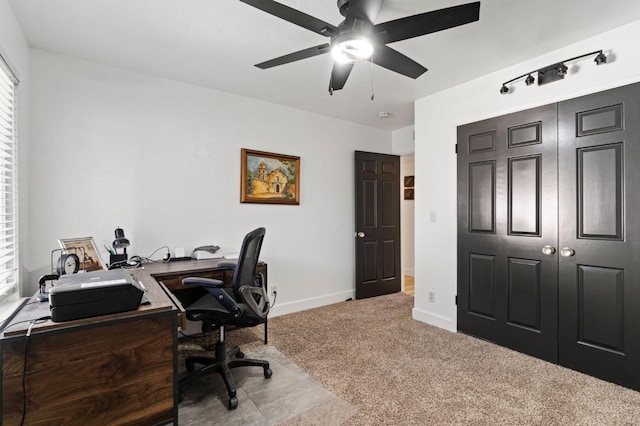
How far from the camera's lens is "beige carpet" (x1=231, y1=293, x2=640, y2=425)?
186cm

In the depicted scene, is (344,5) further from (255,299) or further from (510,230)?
(510,230)

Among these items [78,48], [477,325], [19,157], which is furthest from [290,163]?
[477,325]

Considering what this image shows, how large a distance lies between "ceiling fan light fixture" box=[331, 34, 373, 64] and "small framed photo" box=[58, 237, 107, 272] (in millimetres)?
2202

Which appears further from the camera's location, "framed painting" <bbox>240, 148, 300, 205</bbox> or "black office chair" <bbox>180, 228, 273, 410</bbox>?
"framed painting" <bbox>240, 148, 300, 205</bbox>

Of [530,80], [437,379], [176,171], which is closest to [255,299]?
[437,379]

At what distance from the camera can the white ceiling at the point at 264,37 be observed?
1915 mm

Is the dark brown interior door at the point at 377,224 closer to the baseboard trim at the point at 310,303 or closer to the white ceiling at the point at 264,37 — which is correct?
the baseboard trim at the point at 310,303

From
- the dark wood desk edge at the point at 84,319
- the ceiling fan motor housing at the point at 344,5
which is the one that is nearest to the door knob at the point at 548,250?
the ceiling fan motor housing at the point at 344,5

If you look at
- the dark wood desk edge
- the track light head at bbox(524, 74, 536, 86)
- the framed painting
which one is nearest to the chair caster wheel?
the dark wood desk edge

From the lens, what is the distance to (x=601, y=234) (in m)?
2.26

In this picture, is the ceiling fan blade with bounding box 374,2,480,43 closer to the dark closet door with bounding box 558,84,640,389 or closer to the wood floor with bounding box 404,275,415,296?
the dark closet door with bounding box 558,84,640,389

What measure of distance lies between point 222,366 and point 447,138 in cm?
296

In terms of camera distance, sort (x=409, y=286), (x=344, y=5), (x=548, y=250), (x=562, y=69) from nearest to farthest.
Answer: (x=344, y=5) → (x=562, y=69) → (x=548, y=250) → (x=409, y=286)

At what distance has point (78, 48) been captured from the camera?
2.40m
